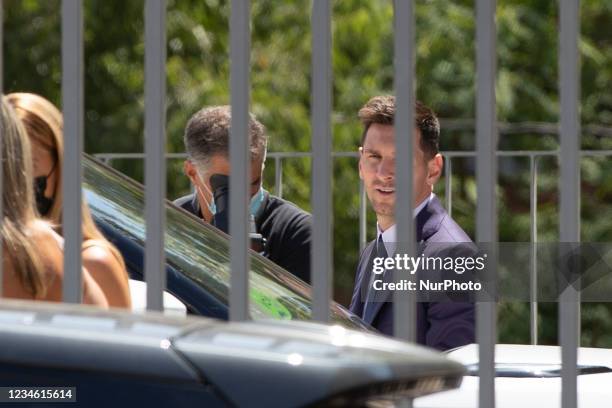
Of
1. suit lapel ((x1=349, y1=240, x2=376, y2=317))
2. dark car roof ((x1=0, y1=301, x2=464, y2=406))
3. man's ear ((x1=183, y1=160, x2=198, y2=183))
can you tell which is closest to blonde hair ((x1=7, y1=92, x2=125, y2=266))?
suit lapel ((x1=349, y1=240, x2=376, y2=317))

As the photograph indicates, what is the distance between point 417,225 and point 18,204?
1.25 meters

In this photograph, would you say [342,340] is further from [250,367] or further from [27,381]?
[27,381]

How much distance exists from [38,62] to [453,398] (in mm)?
11878

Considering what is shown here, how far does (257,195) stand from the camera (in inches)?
182

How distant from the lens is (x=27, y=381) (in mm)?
1471

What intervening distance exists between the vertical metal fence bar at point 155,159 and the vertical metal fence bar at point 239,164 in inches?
5.1

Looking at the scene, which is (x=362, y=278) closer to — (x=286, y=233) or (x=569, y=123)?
(x=286, y=233)

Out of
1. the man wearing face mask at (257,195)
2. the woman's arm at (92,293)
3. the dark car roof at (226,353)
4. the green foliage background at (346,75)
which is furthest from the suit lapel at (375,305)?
the green foliage background at (346,75)

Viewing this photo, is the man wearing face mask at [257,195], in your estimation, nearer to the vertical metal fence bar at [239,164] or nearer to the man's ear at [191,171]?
the man's ear at [191,171]

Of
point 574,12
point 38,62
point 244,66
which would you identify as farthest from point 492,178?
point 38,62

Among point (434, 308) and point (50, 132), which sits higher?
point (50, 132)

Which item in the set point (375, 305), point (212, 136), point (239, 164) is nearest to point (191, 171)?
point (212, 136)

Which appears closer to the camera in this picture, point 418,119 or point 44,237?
point 44,237

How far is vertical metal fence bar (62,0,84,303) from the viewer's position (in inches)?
103
